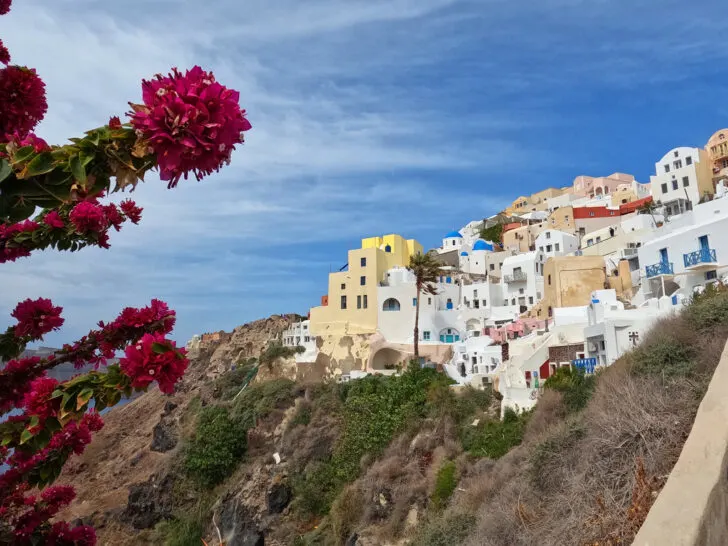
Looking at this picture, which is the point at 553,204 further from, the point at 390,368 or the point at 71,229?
the point at 71,229

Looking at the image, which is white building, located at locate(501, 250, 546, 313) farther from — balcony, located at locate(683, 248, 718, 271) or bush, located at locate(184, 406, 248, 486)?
bush, located at locate(184, 406, 248, 486)

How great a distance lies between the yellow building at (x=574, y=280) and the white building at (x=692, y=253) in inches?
223

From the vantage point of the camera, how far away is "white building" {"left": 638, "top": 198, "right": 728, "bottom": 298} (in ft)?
69.2

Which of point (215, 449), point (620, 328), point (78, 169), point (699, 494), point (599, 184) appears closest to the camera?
point (78, 169)

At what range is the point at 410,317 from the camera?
3766 cm

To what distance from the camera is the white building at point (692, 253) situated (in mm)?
21094

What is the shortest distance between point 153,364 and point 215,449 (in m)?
31.8

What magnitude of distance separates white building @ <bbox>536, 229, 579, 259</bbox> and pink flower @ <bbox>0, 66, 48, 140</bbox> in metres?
42.6

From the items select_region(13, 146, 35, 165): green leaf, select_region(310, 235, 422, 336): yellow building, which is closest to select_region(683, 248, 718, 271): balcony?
select_region(310, 235, 422, 336): yellow building

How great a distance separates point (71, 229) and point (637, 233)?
130 ft

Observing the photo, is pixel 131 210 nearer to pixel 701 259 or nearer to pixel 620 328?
pixel 620 328

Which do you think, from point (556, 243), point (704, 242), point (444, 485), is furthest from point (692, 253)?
point (556, 243)

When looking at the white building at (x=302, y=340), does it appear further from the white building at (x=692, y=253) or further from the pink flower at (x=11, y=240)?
the pink flower at (x=11, y=240)

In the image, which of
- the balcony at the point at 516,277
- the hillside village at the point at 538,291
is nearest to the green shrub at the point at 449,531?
the hillside village at the point at 538,291
